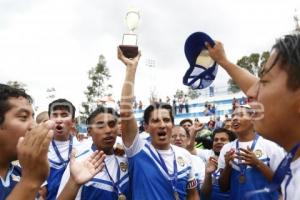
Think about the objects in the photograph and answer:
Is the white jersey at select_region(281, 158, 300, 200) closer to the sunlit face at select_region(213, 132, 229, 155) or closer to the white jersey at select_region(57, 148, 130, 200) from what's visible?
the white jersey at select_region(57, 148, 130, 200)

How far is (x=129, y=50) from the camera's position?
392 cm

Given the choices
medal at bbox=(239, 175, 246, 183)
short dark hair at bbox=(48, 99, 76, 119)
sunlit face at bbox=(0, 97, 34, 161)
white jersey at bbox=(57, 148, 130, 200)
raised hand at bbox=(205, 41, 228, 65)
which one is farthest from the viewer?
short dark hair at bbox=(48, 99, 76, 119)

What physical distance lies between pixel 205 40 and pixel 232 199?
7.74 feet

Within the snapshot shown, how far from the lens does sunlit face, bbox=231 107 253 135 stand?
Result: 16.1ft

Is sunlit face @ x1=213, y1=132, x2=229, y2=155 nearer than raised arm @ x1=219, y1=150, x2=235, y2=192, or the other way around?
raised arm @ x1=219, y1=150, x2=235, y2=192

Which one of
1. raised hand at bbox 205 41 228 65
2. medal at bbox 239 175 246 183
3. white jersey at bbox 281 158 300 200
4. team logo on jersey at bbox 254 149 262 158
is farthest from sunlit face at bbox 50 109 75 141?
white jersey at bbox 281 158 300 200

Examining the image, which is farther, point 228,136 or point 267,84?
→ point 228,136

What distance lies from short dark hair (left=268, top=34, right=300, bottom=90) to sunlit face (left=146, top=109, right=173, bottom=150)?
2451mm

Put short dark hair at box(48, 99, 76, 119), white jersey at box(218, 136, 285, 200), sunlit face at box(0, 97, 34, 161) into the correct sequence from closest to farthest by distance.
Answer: sunlit face at box(0, 97, 34, 161) → white jersey at box(218, 136, 285, 200) → short dark hair at box(48, 99, 76, 119)

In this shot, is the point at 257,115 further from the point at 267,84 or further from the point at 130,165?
the point at 130,165

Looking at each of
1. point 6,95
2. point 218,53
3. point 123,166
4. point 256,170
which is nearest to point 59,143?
point 123,166

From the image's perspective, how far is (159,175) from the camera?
3881 millimetres

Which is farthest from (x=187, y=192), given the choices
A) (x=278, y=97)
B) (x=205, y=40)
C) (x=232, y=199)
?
(x=278, y=97)

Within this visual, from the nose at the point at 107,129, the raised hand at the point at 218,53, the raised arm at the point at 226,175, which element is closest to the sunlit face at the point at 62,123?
the nose at the point at 107,129
